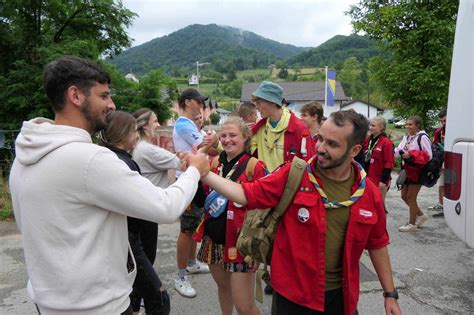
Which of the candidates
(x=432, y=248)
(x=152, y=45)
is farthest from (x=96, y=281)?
(x=152, y=45)

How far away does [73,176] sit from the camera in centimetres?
144

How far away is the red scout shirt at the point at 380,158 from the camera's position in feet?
18.3

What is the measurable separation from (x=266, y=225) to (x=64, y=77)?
134 cm

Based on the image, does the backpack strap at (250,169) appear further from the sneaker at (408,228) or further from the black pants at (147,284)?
the sneaker at (408,228)

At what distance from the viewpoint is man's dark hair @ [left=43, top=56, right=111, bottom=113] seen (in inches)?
60.4

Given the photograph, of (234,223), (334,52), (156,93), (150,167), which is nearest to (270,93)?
(150,167)

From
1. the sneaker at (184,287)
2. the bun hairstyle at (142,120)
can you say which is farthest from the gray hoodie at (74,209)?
the sneaker at (184,287)

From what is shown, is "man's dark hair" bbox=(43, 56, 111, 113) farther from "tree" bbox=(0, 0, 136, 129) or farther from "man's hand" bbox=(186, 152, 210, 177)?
"tree" bbox=(0, 0, 136, 129)

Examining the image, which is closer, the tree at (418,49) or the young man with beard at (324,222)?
the young man with beard at (324,222)

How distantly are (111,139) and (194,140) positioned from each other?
1.16m

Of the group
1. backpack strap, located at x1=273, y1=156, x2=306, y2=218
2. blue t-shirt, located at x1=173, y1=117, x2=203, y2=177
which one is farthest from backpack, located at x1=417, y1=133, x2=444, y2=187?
backpack strap, located at x1=273, y1=156, x2=306, y2=218

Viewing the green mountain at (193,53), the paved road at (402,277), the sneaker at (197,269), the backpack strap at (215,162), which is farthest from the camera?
the green mountain at (193,53)

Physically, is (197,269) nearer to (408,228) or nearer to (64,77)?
(64,77)

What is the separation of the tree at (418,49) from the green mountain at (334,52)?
406 ft
